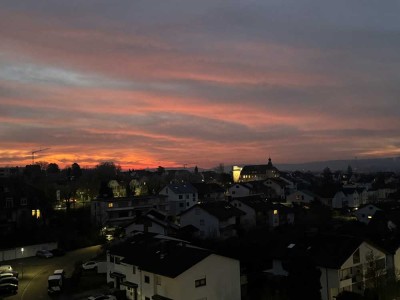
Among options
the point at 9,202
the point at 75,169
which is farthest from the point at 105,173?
the point at 9,202

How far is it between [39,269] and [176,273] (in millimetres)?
14560

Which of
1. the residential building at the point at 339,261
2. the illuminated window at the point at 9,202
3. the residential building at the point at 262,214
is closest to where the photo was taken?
the residential building at the point at 339,261

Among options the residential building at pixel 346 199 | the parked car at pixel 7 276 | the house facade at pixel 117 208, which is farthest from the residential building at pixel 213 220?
the residential building at pixel 346 199

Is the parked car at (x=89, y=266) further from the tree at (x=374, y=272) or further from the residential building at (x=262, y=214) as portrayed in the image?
the residential building at (x=262, y=214)

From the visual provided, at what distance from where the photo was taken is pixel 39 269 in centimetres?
2839

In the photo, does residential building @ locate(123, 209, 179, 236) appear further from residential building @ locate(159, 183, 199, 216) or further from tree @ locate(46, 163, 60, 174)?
tree @ locate(46, 163, 60, 174)

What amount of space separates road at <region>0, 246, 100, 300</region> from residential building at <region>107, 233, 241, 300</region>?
4926mm

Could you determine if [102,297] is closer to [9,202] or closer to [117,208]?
[9,202]

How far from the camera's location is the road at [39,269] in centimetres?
2269

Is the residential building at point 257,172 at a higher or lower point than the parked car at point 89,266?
higher

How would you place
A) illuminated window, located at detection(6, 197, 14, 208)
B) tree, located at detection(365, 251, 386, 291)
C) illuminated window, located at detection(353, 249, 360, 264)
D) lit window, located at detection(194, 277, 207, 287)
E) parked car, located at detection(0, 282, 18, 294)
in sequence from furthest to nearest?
→ 1. illuminated window, located at detection(6, 197, 14, 208)
2. illuminated window, located at detection(353, 249, 360, 264)
3. tree, located at detection(365, 251, 386, 291)
4. parked car, located at detection(0, 282, 18, 294)
5. lit window, located at detection(194, 277, 207, 287)

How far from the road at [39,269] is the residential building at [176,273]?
16.2 feet

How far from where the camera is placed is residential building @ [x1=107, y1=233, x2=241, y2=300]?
19047mm

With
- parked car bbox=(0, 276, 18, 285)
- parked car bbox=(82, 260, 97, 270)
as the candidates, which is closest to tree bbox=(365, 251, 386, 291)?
parked car bbox=(82, 260, 97, 270)
